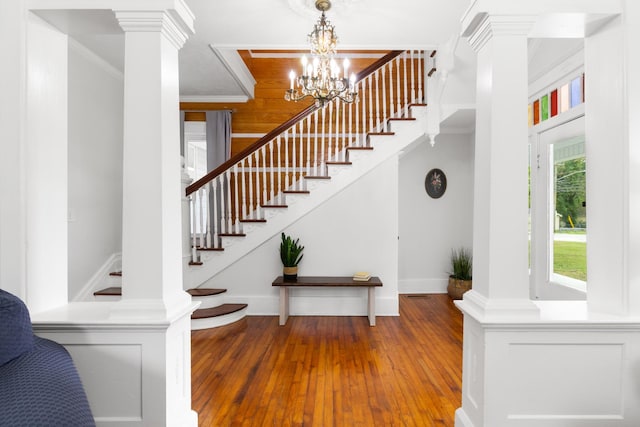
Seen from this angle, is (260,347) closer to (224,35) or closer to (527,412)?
(527,412)

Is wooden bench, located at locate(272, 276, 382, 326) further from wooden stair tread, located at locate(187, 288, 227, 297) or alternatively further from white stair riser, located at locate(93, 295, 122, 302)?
white stair riser, located at locate(93, 295, 122, 302)

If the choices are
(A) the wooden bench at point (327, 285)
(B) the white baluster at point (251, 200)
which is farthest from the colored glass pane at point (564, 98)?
(B) the white baluster at point (251, 200)

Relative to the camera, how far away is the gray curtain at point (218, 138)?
5754 millimetres

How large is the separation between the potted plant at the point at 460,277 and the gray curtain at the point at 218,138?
12.8 feet

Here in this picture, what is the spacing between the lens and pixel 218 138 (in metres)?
5.78

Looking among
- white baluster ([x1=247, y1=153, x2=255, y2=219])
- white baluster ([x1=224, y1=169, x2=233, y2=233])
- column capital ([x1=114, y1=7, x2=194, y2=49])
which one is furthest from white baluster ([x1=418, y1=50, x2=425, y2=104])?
column capital ([x1=114, y1=7, x2=194, y2=49])

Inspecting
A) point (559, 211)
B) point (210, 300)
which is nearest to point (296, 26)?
point (210, 300)

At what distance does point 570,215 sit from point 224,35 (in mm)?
3972

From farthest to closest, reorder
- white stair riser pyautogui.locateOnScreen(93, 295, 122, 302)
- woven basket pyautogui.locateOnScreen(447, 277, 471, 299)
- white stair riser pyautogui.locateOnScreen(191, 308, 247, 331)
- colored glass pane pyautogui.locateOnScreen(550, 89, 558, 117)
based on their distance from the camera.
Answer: woven basket pyautogui.locateOnScreen(447, 277, 471, 299) → white stair riser pyautogui.locateOnScreen(93, 295, 122, 302) → white stair riser pyautogui.locateOnScreen(191, 308, 247, 331) → colored glass pane pyautogui.locateOnScreen(550, 89, 558, 117)

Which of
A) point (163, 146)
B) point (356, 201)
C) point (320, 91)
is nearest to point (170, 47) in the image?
point (163, 146)

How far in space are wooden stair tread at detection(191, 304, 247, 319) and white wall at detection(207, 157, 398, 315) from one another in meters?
0.20

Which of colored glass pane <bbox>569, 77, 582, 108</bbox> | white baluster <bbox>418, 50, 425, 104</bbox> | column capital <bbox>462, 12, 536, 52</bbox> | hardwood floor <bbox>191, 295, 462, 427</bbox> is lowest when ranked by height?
hardwood floor <bbox>191, 295, 462, 427</bbox>

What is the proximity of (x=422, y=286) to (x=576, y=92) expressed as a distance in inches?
130

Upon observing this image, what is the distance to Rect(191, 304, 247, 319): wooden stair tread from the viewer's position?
3.91 m
